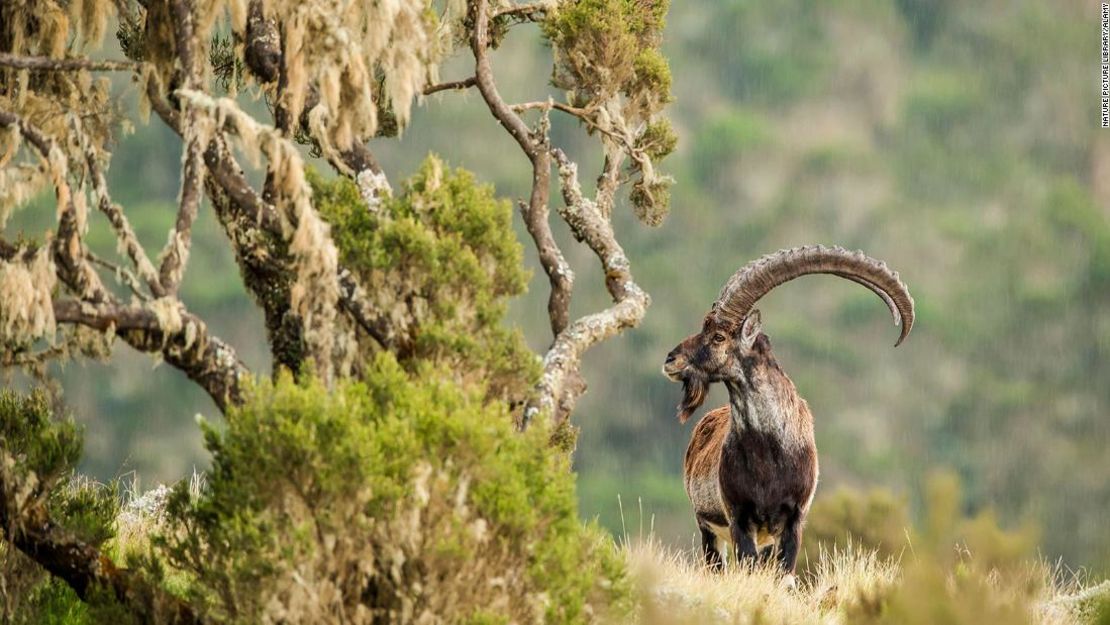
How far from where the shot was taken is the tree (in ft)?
26.8

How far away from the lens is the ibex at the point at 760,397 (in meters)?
10.6

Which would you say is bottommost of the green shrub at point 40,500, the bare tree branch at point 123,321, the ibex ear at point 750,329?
the green shrub at point 40,500

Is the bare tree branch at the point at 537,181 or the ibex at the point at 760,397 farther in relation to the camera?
the bare tree branch at the point at 537,181

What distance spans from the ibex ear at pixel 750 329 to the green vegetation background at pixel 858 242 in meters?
34.0

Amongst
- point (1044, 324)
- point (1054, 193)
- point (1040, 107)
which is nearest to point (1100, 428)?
point (1044, 324)

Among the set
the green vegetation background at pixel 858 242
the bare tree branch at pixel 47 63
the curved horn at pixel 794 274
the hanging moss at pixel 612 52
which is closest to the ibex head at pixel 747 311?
the curved horn at pixel 794 274

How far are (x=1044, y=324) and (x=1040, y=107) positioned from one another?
36.1 ft

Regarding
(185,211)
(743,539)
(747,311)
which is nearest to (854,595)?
(743,539)

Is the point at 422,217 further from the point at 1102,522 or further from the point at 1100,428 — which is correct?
the point at 1100,428

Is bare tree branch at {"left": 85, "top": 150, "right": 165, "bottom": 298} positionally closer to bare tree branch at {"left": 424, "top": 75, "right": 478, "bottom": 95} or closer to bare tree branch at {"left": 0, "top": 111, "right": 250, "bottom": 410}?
bare tree branch at {"left": 0, "top": 111, "right": 250, "bottom": 410}

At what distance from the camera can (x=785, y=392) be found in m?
10.9

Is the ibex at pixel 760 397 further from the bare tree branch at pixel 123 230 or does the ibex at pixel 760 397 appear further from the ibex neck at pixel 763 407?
the bare tree branch at pixel 123 230

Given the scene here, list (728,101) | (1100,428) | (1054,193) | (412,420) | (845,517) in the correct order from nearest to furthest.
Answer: (412,420) → (845,517) → (1100,428) → (1054,193) → (728,101)

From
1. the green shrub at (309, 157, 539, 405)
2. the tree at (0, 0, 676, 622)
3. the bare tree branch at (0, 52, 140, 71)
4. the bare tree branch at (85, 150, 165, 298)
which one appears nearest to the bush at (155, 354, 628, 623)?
the tree at (0, 0, 676, 622)
